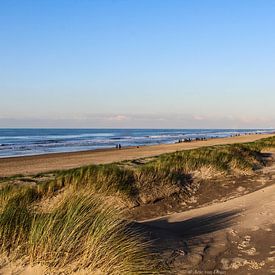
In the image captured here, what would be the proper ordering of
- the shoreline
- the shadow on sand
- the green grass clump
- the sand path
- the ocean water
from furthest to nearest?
the ocean water
the shoreline
the shadow on sand
the sand path
the green grass clump

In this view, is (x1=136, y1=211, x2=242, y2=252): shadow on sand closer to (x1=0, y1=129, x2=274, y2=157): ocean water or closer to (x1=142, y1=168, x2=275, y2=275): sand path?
(x1=142, y1=168, x2=275, y2=275): sand path

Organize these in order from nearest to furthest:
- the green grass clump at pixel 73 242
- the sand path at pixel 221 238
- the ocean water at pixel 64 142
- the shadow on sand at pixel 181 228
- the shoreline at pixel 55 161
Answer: the green grass clump at pixel 73 242 < the sand path at pixel 221 238 < the shadow on sand at pixel 181 228 < the shoreline at pixel 55 161 < the ocean water at pixel 64 142

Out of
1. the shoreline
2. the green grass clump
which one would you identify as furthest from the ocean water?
the green grass clump

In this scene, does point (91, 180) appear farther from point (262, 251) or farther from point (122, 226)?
Result: point (262, 251)

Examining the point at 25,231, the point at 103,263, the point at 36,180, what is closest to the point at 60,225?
the point at 25,231

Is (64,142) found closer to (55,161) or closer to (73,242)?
(55,161)

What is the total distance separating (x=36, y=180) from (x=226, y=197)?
217 inches

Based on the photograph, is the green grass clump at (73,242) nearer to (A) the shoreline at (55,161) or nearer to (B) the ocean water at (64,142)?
(A) the shoreline at (55,161)

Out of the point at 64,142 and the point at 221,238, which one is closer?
the point at 221,238

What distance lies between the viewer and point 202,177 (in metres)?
13.0

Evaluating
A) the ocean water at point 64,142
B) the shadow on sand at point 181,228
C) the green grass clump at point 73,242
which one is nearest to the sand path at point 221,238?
the shadow on sand at point 181,228

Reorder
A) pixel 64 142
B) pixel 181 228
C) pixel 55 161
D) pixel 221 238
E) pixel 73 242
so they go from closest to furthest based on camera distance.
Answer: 1. pixel 73 242
2. pixel 221 238
3. pixel 181 228
4. pixel 55 161
5. pixel 64 142

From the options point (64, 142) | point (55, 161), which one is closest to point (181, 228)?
point (55, 161)

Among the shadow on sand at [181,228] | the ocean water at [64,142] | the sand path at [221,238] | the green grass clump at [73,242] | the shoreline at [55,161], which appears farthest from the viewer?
the ocean water at [64,142]
